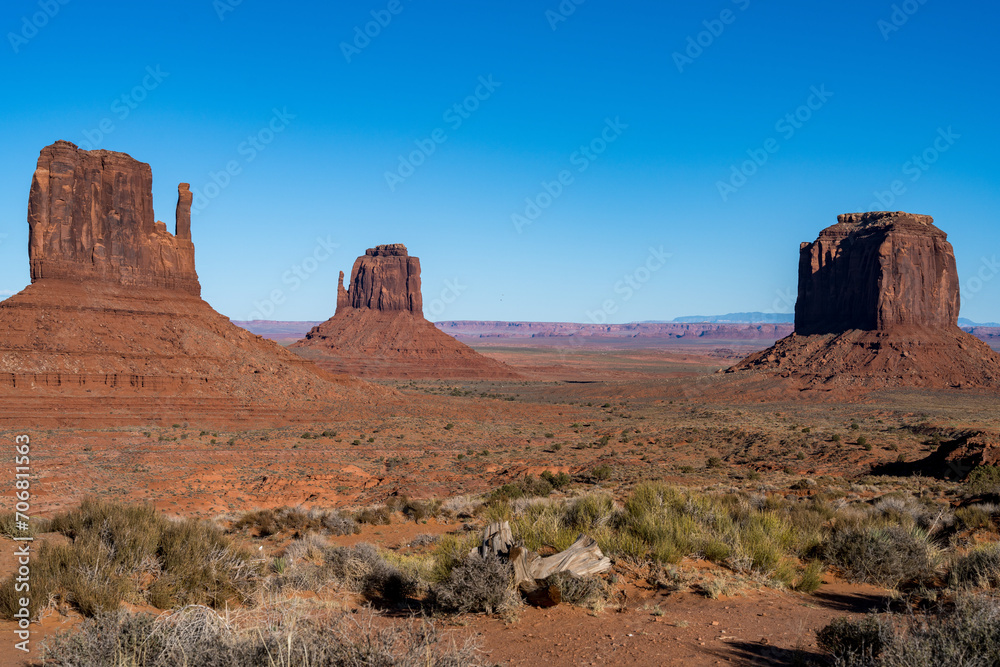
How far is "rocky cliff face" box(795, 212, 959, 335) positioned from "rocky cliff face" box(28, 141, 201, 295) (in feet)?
235

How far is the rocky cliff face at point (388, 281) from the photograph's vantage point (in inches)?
4651

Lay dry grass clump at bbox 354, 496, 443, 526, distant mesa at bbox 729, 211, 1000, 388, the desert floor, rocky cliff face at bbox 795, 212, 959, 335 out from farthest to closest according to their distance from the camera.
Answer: rocky cliff face at bbox 795, 212, 959, 335 → distant mesa at bbox 729, 211, 1000, 388 → dry grass clump at bbox 354, 496, 443, 526 → the desert floor

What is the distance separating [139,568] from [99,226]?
46.7 m

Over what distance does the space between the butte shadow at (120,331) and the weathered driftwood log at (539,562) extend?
35.7m

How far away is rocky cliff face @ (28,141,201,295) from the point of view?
143 ft

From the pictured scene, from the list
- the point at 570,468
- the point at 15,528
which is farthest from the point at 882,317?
the point at 15,528

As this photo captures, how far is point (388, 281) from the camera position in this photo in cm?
11906

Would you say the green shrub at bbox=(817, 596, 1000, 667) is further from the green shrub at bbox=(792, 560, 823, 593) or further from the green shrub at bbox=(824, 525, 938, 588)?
the green shrub at bbox=(824, 525, 938, 588)

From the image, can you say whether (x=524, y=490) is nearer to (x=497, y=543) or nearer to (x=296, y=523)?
(x=296, y=523)

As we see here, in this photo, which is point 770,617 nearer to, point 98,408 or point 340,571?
point 340,571

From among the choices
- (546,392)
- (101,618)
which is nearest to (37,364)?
(101,618)

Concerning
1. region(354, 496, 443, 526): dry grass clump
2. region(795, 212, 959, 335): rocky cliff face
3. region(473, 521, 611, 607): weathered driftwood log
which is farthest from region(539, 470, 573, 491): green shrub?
region(795, 212, 959, 335): rocky cliff face

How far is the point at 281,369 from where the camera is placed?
162ft

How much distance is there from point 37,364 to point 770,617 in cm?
4227
